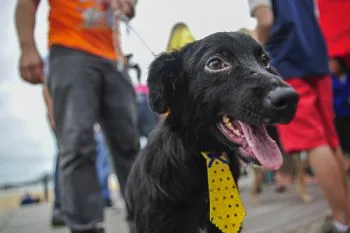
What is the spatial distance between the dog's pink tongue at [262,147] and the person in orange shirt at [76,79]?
112 cm

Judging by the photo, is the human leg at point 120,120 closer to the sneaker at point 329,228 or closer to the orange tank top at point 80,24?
the orange tank top at point 80,24

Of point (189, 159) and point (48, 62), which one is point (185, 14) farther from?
point (48, 62)

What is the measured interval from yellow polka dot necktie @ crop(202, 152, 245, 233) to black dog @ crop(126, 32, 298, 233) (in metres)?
0.07

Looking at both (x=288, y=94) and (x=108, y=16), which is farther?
(x=108, y=16)

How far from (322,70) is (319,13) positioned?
48 centimetres

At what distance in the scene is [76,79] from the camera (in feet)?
7.35

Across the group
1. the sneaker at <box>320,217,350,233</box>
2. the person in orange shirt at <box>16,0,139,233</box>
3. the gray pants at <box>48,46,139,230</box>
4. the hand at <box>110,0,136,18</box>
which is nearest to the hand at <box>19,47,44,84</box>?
the person in orange shirt at <box>16,0,139,233</box>

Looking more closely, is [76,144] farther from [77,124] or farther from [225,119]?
[225,119]

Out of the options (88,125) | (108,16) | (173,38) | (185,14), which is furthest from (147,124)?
(185,14)

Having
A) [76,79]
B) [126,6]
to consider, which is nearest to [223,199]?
[126,6]

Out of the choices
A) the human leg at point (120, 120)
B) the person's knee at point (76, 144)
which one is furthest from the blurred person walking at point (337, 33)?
the person's knee at point (76, 144)

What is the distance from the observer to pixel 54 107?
2.28m

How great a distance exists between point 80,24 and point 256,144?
4.72ft

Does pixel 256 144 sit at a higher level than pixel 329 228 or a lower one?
higher
